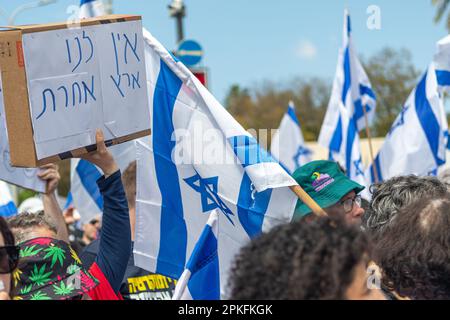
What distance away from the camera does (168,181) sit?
11.4ft

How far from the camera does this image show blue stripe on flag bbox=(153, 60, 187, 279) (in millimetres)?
3426

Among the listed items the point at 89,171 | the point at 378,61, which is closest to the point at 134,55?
the point at 89,171

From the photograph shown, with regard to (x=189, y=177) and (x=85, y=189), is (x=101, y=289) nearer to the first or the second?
(x=189, y=177)

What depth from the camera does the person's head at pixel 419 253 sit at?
2186 millimetres

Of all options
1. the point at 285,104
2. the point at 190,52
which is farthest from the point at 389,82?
the point at 190,52

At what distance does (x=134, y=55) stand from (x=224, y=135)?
1.79 feet

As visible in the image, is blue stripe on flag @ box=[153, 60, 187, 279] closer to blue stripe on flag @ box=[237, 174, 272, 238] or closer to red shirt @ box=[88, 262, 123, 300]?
blue stripe on flag @ box=[237, 174, 272, 238]

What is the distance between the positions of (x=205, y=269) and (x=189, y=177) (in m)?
0.93

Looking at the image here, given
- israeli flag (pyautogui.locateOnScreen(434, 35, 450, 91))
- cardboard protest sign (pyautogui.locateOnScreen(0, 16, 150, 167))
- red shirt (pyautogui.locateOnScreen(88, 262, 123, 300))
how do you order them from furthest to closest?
israeli flag (pyautogui.locateOnScreen(434, 35, 450, 91)) → red shirt (pyautogui.locateOnScreen(88, 262, 123, 300)) → cardboard protest sign (pyautogui.locateOnScreen(0, 16, 150, 167))

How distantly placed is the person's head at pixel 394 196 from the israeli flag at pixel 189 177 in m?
0.34

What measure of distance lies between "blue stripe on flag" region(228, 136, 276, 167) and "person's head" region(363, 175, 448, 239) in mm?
466

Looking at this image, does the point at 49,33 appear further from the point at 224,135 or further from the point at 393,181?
the point at 393,181

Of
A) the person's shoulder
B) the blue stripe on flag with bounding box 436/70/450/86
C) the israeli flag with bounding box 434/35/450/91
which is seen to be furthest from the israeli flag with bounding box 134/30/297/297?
the blue stripe on flag with bounding box 436/70/450/86

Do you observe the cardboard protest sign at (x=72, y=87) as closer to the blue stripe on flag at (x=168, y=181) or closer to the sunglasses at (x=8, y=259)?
the blue stripe on flag at (x=168, y=181)
